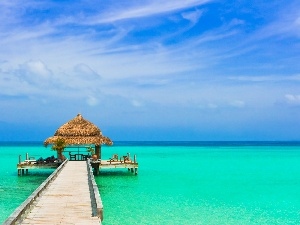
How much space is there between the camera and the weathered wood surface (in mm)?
10461

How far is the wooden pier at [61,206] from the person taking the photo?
10.4 meters

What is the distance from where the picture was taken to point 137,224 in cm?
1456

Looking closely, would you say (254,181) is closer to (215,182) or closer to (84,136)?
(215,182)

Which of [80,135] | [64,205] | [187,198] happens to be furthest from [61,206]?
[80,135]

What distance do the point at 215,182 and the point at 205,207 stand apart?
984 centimetres

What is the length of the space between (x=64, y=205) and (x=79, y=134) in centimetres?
1769

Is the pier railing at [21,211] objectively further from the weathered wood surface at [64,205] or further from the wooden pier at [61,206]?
the weathered wood surface at [64,205]

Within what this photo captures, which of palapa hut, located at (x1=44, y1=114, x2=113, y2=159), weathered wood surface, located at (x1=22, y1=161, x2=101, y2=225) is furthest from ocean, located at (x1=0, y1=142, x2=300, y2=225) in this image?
A: palapa hut, located at (x1=44, y1=114, x2=113, y2=159)

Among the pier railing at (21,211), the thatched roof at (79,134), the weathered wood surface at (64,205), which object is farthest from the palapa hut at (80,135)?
the pier railing at (21,211)

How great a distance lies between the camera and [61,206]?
12102 mm

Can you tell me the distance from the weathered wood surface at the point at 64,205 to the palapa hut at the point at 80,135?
37.7ft

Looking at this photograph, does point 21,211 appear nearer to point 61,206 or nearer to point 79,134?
point 61,206

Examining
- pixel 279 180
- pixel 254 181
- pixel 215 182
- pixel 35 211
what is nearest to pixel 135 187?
pixel 215 182

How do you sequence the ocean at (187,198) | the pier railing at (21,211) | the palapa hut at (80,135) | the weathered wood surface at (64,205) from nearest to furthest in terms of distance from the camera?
the pier railing at (21,211), the weathered wood surface at (64,205), the ocean at (187,198), the palapa hut at (80,135)
